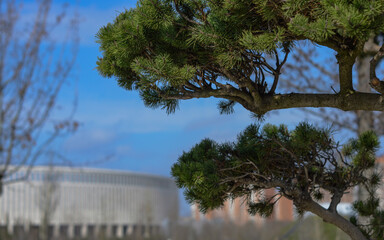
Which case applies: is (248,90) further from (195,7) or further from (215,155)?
(195,7)

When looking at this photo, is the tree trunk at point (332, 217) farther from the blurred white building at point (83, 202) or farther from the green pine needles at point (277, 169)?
the blurred white building at point (83, 202)

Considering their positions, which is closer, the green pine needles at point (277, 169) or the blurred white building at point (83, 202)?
the green pine needles at point (277, 169)

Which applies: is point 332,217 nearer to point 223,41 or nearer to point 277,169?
point 277,169

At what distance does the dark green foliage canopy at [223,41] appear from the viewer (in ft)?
4.95

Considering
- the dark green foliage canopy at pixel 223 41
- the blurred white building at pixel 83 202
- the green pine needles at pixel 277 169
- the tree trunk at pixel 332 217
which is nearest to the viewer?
the dark green foliage canopy at pixel 223 41

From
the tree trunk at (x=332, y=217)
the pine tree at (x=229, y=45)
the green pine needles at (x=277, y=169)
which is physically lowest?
the tree trunk at (x=332, y=217)

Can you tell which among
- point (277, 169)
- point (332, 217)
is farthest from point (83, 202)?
point (332, 217)

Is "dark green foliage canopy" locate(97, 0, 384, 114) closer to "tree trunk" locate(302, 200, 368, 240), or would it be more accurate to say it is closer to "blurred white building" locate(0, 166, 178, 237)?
"tree trunk" locate(302, 200, 368, 240)

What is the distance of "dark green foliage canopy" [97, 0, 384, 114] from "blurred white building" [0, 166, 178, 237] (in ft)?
29.4

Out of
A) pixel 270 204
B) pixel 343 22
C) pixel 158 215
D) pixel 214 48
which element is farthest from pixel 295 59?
pixel 158 215

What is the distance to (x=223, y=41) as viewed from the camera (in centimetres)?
174

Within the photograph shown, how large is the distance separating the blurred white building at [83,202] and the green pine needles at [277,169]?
28.4 ft

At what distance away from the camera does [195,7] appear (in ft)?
5.94

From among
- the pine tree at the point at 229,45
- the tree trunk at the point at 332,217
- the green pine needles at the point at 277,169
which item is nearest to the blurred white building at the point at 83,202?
the green pine needles at the point at 277,169
